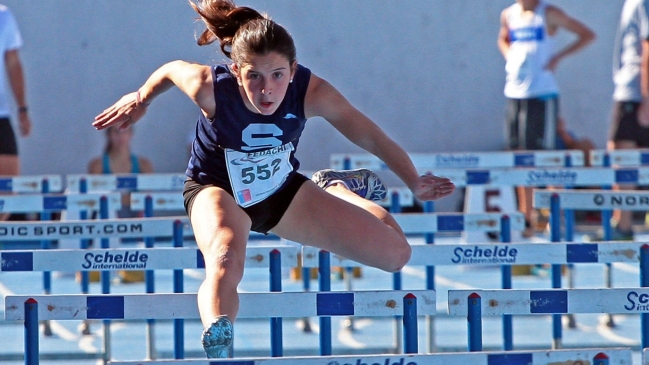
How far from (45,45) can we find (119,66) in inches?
27.7

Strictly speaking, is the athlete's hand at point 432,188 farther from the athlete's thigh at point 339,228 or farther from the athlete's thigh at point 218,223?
the athlete's thigh at point 218,223

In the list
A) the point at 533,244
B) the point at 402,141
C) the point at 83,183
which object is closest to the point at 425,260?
the point at 533,244

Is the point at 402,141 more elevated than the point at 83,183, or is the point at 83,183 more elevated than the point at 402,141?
the point at 402,141

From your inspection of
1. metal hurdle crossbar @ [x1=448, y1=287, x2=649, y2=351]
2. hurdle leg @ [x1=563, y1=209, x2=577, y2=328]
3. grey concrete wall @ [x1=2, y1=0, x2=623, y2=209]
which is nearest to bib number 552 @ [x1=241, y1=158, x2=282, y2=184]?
metal hurdle crossbar @ [x1=448, y1=287, x2=649, y2=351]

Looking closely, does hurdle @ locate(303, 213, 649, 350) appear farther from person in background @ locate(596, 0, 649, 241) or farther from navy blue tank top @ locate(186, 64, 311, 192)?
person in background @ locate(596, 0, 649, 241)

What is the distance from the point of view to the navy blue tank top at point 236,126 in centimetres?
355

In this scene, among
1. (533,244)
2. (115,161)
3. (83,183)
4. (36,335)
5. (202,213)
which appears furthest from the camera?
(115,161)

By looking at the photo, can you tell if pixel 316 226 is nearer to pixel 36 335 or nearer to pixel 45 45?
pixel 36 335

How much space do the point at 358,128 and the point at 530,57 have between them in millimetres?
3971

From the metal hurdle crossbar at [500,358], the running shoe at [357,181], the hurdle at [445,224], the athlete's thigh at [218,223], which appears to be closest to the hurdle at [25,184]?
the hurdle at [445,224]

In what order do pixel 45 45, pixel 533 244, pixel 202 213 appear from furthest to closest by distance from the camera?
pixel 45 45 < pixel 533 244 < pixel 202 213

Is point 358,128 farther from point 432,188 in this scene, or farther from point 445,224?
point 445,224

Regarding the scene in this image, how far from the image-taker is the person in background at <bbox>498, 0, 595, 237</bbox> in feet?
24.1

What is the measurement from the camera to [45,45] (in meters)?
9.49
